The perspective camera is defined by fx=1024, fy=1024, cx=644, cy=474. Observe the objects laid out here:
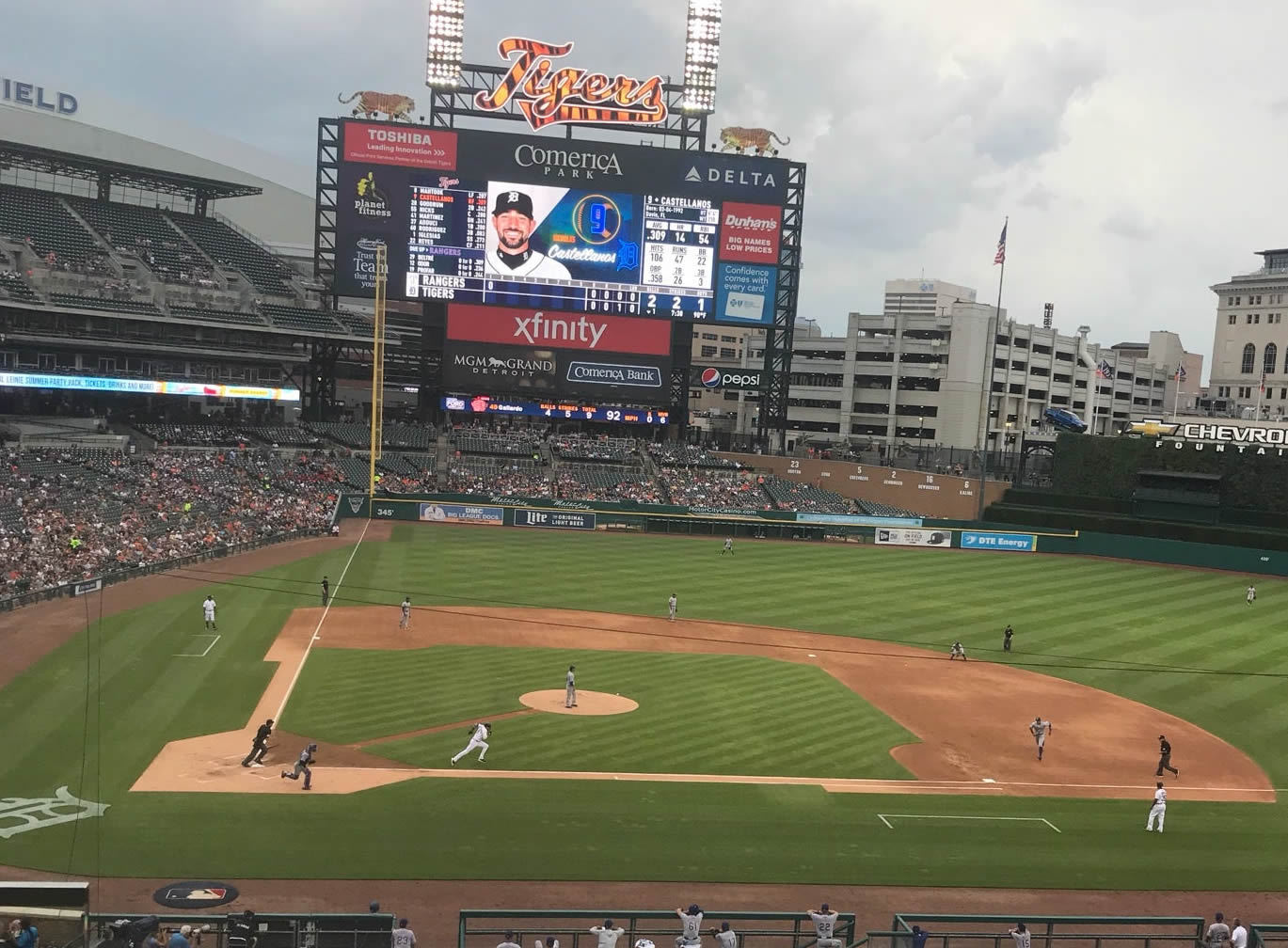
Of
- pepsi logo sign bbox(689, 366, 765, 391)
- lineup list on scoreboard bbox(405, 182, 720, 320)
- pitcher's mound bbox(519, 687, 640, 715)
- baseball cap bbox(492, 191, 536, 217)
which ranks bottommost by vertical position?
pitcher's mound bbox(519, 687, 640, 715)

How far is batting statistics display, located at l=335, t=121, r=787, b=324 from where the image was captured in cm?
7250

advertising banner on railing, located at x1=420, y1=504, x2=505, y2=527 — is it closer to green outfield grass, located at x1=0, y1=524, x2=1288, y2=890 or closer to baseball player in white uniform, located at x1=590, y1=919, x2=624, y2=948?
green outfield grass, located at x1=0, y1=524, x2=1288, y2=890

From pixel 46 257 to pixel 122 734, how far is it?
50670 millimetres

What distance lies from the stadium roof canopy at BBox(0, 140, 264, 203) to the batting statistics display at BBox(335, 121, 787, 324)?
15.4 meters

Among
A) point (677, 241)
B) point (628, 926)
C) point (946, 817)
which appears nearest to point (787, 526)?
point (677, 241)

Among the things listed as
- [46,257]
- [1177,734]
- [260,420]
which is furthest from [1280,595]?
[46,257]

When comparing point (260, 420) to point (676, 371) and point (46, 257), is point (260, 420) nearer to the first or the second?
point (46, 257)

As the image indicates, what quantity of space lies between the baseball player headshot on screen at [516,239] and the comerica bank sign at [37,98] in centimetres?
3957

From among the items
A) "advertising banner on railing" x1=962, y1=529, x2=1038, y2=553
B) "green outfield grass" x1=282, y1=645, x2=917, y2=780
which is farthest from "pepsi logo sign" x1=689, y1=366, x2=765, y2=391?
"green outfield grass" x1=282, y1=645, x2=917, y2=780

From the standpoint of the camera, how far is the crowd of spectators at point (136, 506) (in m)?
40.8

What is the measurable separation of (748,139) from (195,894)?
71.9 m

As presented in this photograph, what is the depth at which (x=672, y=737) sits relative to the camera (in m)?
27.1

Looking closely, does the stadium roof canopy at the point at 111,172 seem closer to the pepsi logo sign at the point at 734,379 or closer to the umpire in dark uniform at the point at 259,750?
the pepsi logo sign at the point at 734,379


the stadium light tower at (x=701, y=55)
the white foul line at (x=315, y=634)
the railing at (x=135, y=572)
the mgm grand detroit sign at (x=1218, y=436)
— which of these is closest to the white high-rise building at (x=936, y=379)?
the mgm grand detroit sign at (x=1218, y=436)
